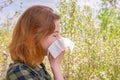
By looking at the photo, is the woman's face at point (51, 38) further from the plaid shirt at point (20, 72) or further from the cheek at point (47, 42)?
the plaid shirt at point (20, 72)

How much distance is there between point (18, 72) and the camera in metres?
2.03

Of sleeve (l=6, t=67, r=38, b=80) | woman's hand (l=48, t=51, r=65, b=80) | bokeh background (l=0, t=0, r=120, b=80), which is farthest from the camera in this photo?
bokeh background (l=0, t=0, r=120, b=80)

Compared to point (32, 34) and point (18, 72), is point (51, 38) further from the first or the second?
point (18, 72)

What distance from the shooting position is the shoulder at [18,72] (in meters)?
2.03

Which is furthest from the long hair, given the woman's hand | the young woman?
the woman's hand

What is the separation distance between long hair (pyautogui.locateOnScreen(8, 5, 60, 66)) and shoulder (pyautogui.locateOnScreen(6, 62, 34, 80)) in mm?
40

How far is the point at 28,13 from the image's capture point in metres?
2.16

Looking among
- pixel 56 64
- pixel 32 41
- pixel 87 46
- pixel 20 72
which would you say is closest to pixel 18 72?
pixel 20 72

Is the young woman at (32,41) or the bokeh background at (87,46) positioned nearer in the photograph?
the young woman at (32,41)

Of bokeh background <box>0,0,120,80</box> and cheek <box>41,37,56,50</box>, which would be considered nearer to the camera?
cheek <box>41,37,56,50</box>

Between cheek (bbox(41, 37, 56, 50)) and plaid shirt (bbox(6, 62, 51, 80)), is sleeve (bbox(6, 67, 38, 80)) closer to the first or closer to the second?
plaid shirt (bbox(6, 62, 51, 80))

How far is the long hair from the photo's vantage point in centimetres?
208

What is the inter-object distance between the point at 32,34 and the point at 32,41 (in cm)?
4

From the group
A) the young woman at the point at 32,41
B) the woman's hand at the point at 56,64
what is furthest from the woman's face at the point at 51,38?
the woman's hand at the point at 56,64
